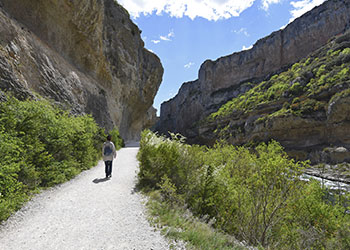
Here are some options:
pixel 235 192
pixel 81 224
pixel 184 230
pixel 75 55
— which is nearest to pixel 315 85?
pixel 235 192

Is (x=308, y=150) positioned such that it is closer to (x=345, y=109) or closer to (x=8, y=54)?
(x=345, y=109)

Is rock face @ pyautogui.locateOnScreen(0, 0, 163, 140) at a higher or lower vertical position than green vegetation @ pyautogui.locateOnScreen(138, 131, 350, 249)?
higher

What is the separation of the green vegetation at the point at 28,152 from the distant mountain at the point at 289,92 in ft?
117

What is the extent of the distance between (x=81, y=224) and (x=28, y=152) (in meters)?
3.32

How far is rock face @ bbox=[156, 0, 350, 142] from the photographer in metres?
58.9

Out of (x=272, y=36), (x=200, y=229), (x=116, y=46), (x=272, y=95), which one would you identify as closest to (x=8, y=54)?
(x=200, y=229)

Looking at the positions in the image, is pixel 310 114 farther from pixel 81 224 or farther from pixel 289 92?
pixel 81 224

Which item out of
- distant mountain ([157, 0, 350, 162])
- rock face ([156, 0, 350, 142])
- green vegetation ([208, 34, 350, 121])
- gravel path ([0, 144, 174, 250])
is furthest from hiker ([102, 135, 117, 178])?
rock face ([156, 0, 350, 142])

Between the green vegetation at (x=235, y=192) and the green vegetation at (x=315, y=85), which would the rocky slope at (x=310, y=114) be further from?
the green vegetation at (x=235, y=192)

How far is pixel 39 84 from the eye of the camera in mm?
12203

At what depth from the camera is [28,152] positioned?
566cm

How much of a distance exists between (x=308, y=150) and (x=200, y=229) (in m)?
36.9

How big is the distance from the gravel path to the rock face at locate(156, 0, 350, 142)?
65.3 m

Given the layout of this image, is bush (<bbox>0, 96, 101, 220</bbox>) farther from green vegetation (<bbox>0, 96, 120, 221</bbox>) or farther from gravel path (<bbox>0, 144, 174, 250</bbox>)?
gravel path (<bbox>0, 144, 174, 250</bbox>)
